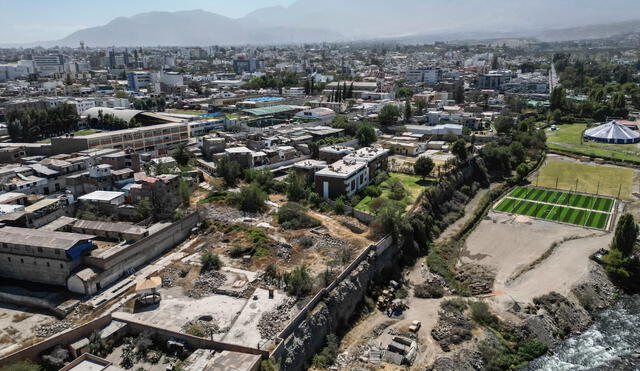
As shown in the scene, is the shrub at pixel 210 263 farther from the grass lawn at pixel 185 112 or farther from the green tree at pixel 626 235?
the grass lawn at pixel 185 112

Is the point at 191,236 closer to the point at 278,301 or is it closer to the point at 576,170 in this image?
the point at 278,301

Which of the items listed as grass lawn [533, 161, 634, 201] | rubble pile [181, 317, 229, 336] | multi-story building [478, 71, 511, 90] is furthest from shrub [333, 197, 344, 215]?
multi-story building [478, 71, 511, 90]

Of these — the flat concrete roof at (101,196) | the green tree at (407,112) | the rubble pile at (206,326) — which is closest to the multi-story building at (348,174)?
the flat concrete roof at (101,196)

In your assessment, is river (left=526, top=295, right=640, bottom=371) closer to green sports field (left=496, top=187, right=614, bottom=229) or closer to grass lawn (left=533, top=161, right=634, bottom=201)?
green sports field (left=496, top=187, right=614, bottom=229)

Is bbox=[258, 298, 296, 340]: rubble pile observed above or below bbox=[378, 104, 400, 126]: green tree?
below

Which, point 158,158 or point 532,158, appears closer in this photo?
point 158,158

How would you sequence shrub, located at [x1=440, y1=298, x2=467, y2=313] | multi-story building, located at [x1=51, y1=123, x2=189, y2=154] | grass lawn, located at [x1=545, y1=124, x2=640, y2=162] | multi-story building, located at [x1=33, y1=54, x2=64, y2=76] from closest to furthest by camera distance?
1. shrub, located at [x1=440, y1=298, x2=467, y2=313]
2. multi-story building, located at [x1=51, y1=123, x2=189, y2=154]
3. grass lawn, located at [x1=545, y1=124, x2=640, y2=162]
4. multi-story building, located at [x1=33, y1=54, x2=64, y2=76]

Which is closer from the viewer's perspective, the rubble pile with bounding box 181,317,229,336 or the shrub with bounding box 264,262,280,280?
the rubble pile with bounding box 181,317,229,336

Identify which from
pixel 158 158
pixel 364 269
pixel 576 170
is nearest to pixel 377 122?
pixel 576 170
